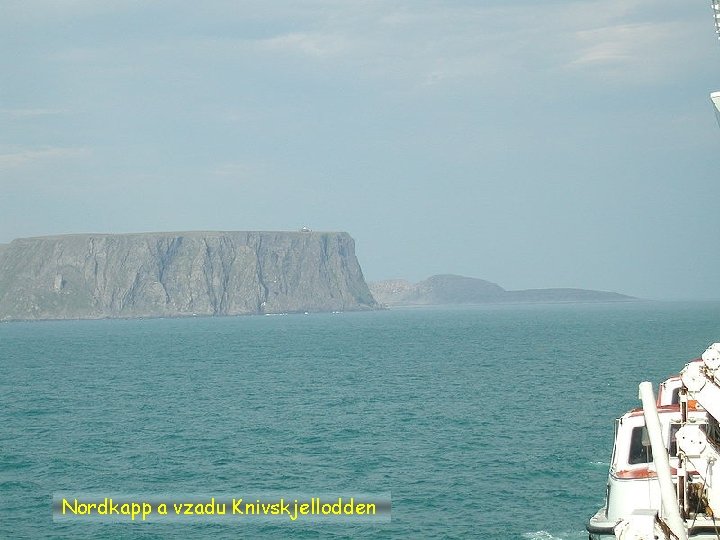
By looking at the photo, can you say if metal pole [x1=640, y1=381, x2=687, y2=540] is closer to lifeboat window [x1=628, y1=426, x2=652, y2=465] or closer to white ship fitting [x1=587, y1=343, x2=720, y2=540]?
white ship fitting [x1=587, y1=343, x2=720, y2=540]

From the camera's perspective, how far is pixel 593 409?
2544 inches

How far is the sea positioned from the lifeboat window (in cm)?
1128

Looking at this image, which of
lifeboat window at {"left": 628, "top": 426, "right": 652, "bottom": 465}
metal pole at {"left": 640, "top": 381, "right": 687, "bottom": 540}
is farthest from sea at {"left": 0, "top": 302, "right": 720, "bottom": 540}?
metal pole at {"left": 640, "top": 381, "right": 687, "bottom": 540}

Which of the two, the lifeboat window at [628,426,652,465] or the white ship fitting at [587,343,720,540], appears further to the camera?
the lifeboat window at [628,426,652,465]

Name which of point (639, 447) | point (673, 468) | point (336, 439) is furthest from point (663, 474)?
point (336, 439)

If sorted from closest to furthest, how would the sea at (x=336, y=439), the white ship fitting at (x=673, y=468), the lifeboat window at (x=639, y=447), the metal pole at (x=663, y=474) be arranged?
the metal pole at (x=663, y=474) → the white ship fitting at (x=673, y=468) → the lifeboat window at (x=639, y=447) → the sea at (x=336, y=439)

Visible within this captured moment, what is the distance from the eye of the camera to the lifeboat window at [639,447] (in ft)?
74.2

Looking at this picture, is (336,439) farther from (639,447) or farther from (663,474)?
(663,474)

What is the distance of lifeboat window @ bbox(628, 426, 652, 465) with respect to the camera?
2261 centimetres

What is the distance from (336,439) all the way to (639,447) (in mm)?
33928

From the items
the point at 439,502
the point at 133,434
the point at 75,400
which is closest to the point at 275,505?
the point at 439,502

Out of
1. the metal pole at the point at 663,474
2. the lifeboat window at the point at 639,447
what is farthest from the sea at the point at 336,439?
the metal pole at the point at 663,474

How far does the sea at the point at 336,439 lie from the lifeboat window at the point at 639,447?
11284 mm

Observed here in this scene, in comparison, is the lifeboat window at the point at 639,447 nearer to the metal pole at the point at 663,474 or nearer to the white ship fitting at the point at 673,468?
the white ship fitting at the point at 673,468
